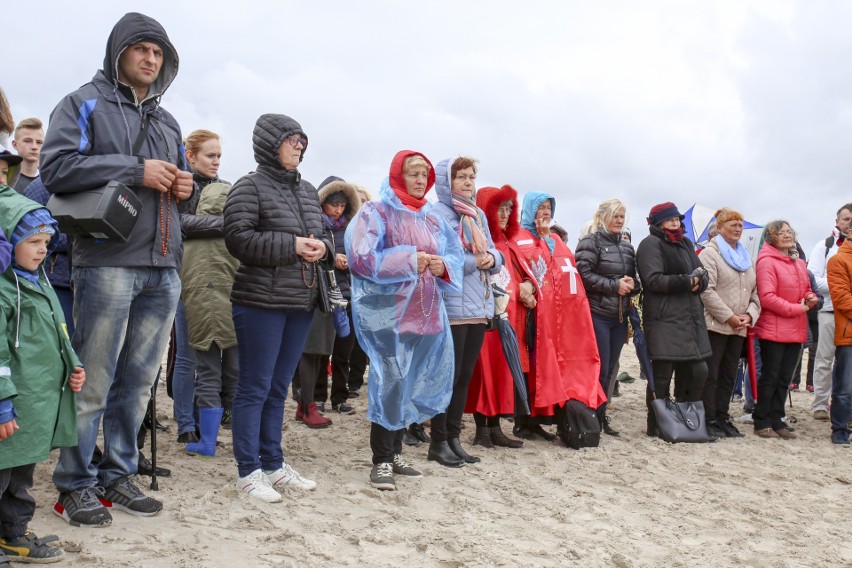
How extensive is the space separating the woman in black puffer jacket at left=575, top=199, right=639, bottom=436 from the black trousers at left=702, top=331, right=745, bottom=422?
82cm

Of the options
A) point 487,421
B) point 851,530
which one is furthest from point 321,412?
point 851,530

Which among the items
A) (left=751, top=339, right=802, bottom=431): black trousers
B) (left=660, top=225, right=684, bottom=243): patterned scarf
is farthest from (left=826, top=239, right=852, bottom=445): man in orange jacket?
(left=660, top=225, right=684, bottom=243): patterned scarf

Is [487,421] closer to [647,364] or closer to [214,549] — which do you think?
[647,364]

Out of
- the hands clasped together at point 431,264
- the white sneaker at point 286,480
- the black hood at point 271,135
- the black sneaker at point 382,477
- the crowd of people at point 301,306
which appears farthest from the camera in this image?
the hands clasped together at point 431,264

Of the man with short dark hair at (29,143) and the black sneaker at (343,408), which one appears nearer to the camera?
the man with short dark hair at (29,143)

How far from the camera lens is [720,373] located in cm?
710

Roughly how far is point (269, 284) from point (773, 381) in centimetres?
497

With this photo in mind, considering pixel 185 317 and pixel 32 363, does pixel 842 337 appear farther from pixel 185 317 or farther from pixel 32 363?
pixel 32 363

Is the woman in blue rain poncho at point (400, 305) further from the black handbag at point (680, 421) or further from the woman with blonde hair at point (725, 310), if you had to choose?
the woman with blonde hair at point (725, 310)

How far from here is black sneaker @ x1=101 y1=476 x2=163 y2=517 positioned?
3777mm

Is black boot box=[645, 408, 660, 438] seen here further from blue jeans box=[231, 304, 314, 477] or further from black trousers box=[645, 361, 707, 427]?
blue jeans box=[231, 304, 314, 477]

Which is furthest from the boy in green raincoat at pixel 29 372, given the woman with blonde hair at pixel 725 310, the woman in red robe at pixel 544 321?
the woman with blonde hair at pixel 725 310

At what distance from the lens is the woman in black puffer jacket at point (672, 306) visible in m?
6.57

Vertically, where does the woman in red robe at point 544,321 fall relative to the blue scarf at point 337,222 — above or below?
below
